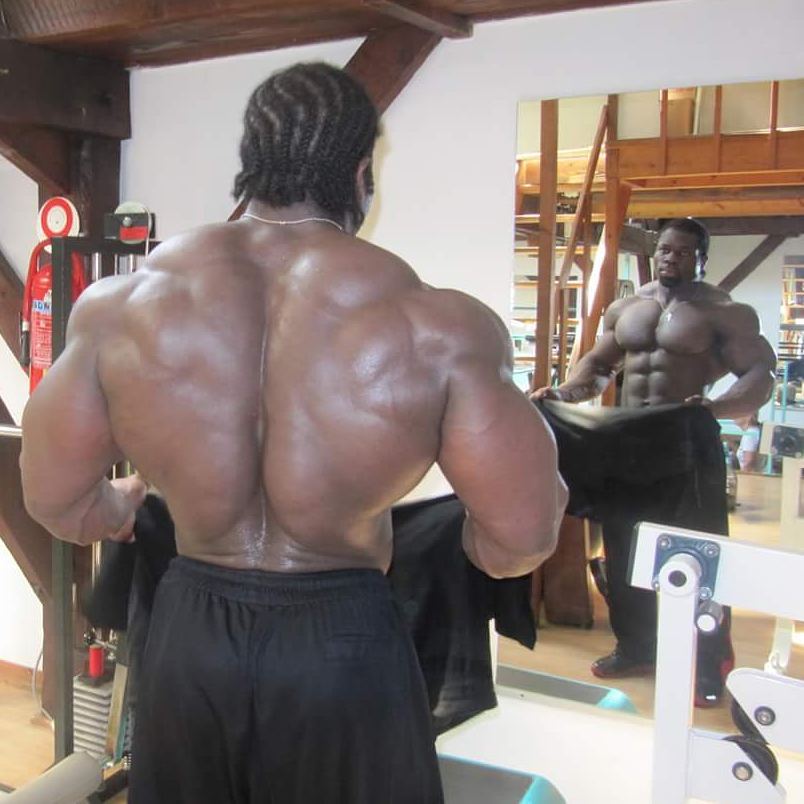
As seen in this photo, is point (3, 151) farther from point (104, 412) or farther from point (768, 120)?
point (768, 120)

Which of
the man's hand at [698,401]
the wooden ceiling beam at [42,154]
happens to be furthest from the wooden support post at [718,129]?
the wooden ceiling beam at [42,154]

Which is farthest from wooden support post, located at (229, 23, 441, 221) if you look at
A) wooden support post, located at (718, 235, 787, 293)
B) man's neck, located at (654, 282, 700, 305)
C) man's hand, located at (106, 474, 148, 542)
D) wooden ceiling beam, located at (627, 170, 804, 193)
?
man's hand, located at (106, 474, 148, 542)

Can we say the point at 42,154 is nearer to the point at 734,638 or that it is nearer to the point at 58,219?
the point at 58,219

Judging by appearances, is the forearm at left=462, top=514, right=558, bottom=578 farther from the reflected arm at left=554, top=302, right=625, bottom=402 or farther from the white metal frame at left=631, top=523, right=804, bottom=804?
the reflected arm at left=554, top=302, right=625, bottom=402

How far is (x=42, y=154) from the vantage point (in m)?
3.00

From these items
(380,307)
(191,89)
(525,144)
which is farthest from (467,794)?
(191,89)

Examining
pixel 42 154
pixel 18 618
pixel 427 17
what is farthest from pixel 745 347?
pixel 18 618

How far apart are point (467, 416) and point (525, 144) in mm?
1347

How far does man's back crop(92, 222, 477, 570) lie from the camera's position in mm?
1205

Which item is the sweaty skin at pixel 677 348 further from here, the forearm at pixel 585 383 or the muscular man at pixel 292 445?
the muscular man at pixel 292 445

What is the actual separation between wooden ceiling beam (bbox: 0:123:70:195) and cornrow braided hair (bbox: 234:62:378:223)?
1.89 meters

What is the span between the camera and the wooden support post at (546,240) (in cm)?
232

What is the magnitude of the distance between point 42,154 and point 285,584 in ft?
7.41

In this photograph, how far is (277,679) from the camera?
123cm
